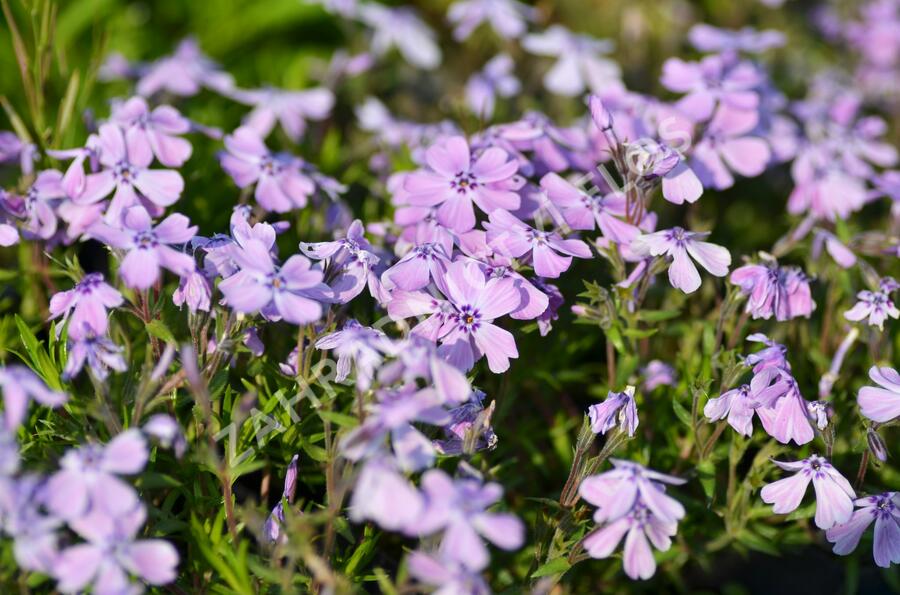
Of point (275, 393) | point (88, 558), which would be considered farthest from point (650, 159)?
point (88, 558)

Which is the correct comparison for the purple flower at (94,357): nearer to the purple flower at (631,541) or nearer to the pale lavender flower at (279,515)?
the pale lavender flower at (279,515)

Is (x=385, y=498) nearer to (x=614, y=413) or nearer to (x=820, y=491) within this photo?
(x=614, y=413)

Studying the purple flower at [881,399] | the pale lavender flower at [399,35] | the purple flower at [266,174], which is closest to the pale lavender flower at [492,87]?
the pale lavender flower at [399,35]

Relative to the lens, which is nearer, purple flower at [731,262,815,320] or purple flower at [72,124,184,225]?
purple flower at [731,262,815,320]

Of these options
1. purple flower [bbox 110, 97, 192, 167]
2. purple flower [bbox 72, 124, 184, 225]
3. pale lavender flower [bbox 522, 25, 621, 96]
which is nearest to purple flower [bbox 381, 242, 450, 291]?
purple flower [bbox 72, 124, 184, 225]

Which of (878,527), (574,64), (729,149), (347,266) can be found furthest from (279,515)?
(574,64)

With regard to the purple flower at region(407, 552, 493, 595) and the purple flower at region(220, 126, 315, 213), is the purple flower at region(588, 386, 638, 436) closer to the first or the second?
the purple flower at region(407, 552, 493, 595)
